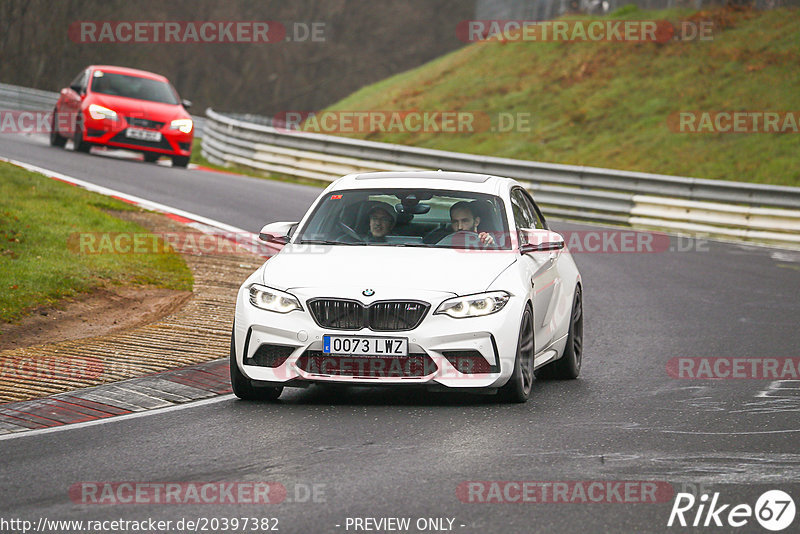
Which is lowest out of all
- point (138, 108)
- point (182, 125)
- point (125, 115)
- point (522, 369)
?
point (522, 369)

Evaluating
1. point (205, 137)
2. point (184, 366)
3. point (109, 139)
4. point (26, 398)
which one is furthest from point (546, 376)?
point (205, 137)

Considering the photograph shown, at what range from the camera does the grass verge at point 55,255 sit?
1138 centimetres

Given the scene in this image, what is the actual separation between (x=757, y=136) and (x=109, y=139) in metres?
14.1

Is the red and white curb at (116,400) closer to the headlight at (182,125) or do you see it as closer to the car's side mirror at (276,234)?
the car's side mirror at (276,234)

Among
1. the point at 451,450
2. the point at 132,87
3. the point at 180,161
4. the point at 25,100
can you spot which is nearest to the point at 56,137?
the point at 132,87

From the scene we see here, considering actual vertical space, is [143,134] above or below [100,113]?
below

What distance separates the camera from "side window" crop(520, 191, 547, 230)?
10.2 metres

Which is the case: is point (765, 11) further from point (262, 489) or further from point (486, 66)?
point (262, 489)

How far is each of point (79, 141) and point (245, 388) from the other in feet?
61.3

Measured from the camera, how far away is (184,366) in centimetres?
930

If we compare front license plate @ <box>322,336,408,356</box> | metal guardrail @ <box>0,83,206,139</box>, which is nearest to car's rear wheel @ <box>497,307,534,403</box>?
front license plate @ <box>322,336,408,356</box>

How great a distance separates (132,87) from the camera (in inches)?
1027

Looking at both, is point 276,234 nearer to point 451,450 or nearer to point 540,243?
point 540,243

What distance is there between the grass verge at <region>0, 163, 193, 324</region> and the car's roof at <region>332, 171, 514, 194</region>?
3188mm
